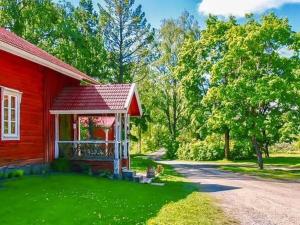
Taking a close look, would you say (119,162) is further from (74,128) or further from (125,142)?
(74,128)

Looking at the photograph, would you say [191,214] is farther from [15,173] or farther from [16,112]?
[16,112]

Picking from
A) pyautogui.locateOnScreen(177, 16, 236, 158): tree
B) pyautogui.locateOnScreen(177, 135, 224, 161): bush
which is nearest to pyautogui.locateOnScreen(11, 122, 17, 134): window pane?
pyautogui.locateOnScreen(177, 16, 236, 158): tree

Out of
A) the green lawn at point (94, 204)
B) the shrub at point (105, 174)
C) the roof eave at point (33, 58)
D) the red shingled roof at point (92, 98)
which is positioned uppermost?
the roof eave at point (33, 58)

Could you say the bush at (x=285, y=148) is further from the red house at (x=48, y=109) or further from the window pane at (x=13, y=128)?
the window pane at (x=13, y=128)

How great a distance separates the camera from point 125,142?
69.0 ft

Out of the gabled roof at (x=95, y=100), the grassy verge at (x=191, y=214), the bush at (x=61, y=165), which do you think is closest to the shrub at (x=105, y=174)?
the bush at (x=61, y=165)

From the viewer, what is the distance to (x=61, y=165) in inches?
766

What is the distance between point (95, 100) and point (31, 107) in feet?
10.7

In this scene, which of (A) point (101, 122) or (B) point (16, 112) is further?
(A) point (101, 122)

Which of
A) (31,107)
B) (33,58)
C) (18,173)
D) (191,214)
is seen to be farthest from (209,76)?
(191,214)

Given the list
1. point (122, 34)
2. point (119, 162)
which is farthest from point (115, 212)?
point (122, 34)

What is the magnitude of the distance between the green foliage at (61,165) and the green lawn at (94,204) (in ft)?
9.16

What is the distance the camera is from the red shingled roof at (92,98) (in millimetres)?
19703

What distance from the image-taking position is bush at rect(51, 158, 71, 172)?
63.8 ft
